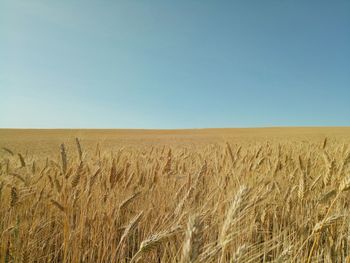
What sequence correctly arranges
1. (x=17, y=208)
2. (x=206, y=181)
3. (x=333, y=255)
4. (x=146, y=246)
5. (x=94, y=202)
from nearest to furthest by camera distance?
1. (x=146, y=246)
2. (x=333, y=255)
3. (x=17, y=208)
4. (x=94, y=202)
5. (x=206, y=181)

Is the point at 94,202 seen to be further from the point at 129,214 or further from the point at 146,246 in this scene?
the point at 146,246

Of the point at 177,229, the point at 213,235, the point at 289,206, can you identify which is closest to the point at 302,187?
the point at 289,206

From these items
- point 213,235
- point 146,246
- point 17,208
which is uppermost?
point 146,246

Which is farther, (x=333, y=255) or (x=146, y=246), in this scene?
(x=333, y=255)

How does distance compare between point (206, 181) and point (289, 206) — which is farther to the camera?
point (206, 181)

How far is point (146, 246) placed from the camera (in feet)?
2.73

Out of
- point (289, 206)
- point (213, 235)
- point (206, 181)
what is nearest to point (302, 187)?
point (289, 206)

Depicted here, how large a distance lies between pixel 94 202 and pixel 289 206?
1503 millimetres

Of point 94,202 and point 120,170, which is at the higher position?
point 120,170

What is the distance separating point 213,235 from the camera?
1679 millimetres

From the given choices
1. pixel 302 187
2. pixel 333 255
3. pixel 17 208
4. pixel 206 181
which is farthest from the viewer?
pixel 206 181

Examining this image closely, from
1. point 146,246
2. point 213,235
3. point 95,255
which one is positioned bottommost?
point 95,255

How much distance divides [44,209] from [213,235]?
4.73 ft

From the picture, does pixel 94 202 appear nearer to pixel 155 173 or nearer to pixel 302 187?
pixel 155 173
